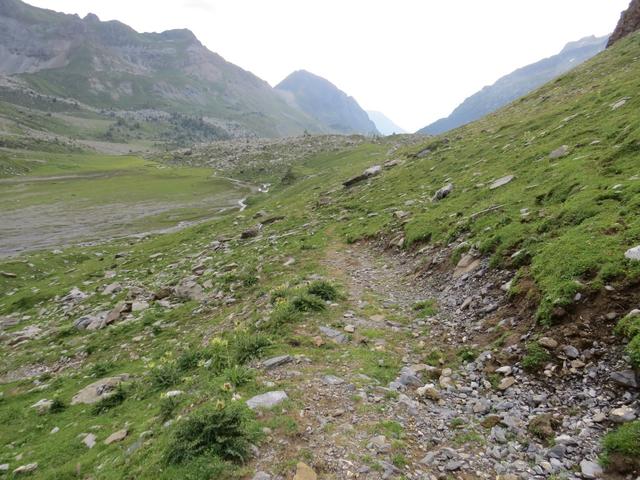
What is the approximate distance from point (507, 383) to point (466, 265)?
23.4 feet

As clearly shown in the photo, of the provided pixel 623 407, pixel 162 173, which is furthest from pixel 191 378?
pixel 162 173

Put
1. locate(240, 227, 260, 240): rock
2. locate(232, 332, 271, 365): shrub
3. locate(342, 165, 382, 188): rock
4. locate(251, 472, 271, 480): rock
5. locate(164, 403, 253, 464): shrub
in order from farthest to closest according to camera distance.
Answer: locate(342, 165, 382, 188): rock, locate(240, 227, 260, 240): rock, locate(232, 332, 271, 365): shrub, locate(164, 403, 253, 464): shrub, locate(251, 472, 271, 480): rock

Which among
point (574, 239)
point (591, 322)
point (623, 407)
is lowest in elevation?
point (623, 407)

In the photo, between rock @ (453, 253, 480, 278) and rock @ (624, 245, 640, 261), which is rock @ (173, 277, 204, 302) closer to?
rock @ (453, 253, 480, 278)

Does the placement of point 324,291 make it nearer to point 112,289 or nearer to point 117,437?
point 117,437

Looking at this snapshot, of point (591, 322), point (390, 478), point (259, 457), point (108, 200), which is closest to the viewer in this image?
point (390, 478)

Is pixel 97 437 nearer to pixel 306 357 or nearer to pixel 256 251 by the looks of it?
pixel 306 357

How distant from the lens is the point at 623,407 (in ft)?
25.9

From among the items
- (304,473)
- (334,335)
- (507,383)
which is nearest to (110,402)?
(334,335)

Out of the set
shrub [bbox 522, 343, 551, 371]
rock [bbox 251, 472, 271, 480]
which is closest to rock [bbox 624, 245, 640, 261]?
shrub [bbox 522, 343, 551, 371]

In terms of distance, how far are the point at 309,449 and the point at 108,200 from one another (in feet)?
317

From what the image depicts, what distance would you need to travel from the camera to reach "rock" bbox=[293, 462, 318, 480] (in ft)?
25.1

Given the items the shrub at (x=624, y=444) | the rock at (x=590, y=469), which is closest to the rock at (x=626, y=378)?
the shrub at (x=624, y=444)

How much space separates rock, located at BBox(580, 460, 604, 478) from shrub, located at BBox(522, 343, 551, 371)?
2843 mm
